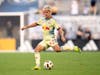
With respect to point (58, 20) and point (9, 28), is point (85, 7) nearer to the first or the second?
point (58, 20)

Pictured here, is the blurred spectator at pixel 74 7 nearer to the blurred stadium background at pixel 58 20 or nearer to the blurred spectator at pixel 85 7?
the blurred stadium background at pixel 58 20

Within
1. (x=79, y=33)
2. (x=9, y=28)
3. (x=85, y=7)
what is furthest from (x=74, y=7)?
(x=9, y=28)

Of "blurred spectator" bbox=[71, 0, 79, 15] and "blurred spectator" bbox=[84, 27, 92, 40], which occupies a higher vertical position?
"blurred spectator" bbox=[71, 0, 79, 15]

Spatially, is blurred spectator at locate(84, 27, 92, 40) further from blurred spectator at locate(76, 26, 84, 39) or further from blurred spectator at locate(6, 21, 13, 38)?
blurred spectator at locate(6, 21, 13, 38)

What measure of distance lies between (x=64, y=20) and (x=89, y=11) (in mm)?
1558

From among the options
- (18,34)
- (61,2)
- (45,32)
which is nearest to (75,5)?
(61,2)

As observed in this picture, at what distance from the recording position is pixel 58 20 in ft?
95.7

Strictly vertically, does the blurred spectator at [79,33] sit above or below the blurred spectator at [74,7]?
below

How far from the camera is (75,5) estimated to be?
29.6m

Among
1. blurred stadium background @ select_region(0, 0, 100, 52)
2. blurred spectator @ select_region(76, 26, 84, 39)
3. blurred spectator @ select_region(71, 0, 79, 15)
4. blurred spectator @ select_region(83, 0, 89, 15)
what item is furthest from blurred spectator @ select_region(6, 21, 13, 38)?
blurred spectator @ select_region(83, 0, 89, 15)

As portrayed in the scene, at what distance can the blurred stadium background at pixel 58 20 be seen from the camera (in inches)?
1120

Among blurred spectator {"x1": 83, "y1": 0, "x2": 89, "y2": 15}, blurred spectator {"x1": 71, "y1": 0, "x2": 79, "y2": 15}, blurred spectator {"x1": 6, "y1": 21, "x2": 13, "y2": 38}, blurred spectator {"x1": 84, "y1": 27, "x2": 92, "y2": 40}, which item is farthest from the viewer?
blurred spectator {"x1": 6, "y1": 21, "x2": 13, "y2": 38}

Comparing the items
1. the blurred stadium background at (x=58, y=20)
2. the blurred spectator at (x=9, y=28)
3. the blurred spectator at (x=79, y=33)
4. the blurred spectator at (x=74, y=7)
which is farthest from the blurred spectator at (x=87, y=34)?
the blurred spectator at (x=9, y=28)

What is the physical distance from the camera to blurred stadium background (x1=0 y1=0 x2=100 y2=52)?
28.4 meters
